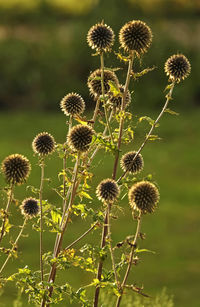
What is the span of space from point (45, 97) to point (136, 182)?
21.9m

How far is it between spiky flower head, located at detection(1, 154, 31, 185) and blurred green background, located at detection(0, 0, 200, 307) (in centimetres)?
570

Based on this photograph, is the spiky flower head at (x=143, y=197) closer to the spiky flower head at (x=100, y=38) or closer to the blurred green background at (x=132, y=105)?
the spiky flower head at (x=100, y=38)

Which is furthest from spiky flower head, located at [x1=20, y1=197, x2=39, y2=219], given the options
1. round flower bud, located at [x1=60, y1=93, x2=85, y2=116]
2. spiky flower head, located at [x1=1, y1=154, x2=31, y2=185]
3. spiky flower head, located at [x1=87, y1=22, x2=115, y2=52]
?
spiky flower head, located at [x1=87, y1=22, x2=115, y2=52]

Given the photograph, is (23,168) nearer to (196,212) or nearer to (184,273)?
(184,273)

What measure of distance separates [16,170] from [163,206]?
10494 mm

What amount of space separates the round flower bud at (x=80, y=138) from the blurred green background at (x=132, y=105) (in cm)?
596

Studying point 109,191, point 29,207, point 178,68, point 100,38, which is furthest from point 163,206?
point 109,191

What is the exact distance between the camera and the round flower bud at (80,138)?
4625 millimetres

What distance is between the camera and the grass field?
10.8 m

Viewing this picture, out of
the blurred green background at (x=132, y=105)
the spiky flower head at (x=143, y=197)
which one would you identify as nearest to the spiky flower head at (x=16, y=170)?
the spiky flower head at (x=143, y=197)

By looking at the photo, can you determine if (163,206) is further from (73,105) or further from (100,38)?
(100,38)

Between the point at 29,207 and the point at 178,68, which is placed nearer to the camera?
the point at 178,68

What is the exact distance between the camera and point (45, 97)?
26297 mm

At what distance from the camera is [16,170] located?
4.81m
